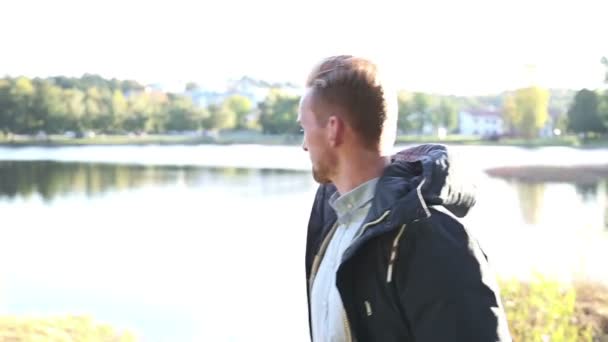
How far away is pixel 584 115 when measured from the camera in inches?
216

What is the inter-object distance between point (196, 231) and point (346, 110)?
6.32m

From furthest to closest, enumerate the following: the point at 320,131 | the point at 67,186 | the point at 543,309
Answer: the point at 67,186, the point at 543,309, the point at 320,131

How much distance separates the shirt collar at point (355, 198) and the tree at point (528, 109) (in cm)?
513

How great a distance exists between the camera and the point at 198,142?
7195 mm

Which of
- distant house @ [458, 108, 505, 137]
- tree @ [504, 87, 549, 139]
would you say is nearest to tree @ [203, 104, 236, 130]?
distant house @ [458, 108, 505, 137]

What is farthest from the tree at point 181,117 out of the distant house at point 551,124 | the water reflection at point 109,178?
the distant house at point 551,124

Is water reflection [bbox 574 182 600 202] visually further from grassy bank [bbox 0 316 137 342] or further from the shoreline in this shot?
grassy bank [bbox 0 316 137 342]

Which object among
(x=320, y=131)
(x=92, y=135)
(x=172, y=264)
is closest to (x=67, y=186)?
(x=92, y=135)

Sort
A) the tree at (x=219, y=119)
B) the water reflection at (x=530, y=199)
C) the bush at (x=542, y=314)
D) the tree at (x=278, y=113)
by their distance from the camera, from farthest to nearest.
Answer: the tree at (x=219, y=119) → the tree at (x=278, y=113) → the water reflection at (x=530, y=199) → the bush at (x=542, y=314)

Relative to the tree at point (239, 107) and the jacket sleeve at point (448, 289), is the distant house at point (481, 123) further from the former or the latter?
the jacket sleeve at point (448, 289)

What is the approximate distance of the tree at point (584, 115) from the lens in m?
5.45

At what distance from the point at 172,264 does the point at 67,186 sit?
2433 millimetres

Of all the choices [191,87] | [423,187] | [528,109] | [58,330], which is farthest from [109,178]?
[423,187]

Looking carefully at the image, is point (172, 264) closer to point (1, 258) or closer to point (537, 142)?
point (1, 258)
